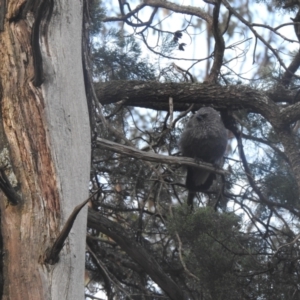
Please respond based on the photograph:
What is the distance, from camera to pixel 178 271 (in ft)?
15.5

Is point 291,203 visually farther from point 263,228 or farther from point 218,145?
point 218,145

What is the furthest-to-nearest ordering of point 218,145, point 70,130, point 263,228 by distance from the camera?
point 218,145 < point 263,228 < point 70,130

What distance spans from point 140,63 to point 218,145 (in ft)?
3.13

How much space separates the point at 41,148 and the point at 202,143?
3214 millimetres

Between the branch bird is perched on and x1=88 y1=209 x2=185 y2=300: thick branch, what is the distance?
916 mm

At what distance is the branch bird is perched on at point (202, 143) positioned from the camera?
523cm

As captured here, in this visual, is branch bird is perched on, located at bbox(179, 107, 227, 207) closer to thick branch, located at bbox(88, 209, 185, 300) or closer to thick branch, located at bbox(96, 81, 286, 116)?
thick branch, located at bbox(96, 81, 286, 116)

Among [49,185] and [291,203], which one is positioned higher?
[291,203]

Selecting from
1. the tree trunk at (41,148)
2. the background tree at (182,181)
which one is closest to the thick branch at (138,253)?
the background tree at (182,181)

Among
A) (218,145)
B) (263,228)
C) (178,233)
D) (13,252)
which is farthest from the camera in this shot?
(218,145)

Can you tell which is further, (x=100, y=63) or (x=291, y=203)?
(x=100, y=63)

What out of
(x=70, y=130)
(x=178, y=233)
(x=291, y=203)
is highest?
(x=291, y=203)

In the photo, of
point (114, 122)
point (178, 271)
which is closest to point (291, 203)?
point (178, 271)

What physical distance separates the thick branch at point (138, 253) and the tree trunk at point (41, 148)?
6.52 ft
